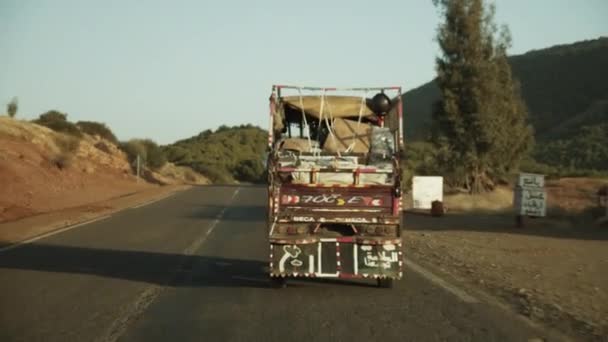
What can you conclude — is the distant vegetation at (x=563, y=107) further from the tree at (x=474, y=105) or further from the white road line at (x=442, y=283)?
the white road line at (x=442, y=283)

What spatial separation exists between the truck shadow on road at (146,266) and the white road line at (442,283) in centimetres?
134

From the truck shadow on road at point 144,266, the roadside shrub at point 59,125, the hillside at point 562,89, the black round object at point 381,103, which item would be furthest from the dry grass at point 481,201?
the roadside shrub at point 59,125

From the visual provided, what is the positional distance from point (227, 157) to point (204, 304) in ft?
403

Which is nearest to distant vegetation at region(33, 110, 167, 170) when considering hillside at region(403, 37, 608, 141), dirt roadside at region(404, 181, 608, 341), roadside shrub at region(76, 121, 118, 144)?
roadside shrub at region(76, 121, 118, 144)

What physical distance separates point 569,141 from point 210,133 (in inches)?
4958

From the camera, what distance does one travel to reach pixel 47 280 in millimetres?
12453

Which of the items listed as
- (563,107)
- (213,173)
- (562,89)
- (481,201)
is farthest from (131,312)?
(213,173)

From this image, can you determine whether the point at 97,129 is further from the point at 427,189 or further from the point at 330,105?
the point at 330,105

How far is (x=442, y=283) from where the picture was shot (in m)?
12.4

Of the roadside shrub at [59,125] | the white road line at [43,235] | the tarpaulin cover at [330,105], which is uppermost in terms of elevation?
the roadside shrub at [59,125]

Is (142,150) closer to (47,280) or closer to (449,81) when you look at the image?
(449,81)

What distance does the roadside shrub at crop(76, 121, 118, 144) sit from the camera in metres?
77.1

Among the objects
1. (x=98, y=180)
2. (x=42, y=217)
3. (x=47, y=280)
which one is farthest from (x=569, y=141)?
(x=47, y=280)

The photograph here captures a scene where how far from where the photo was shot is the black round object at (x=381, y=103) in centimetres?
1307
